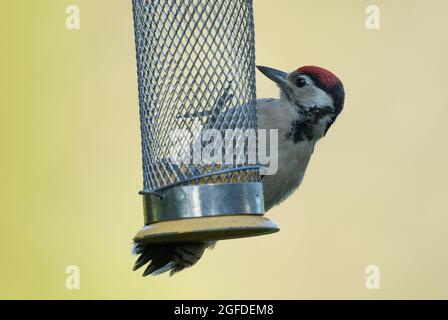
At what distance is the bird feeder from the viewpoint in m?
6.76

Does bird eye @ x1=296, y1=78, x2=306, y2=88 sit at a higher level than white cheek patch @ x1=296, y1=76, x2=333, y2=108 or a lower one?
higher

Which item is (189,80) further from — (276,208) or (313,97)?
(276,208)

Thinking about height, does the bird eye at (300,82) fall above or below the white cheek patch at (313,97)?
above

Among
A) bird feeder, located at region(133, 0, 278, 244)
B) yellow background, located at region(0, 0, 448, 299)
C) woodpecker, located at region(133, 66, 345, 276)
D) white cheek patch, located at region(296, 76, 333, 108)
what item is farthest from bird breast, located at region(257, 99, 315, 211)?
yellow background, located at region(0, 0, 448, 299)

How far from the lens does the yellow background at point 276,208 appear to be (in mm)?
10500

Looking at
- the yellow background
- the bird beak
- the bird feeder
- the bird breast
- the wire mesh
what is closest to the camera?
the bird feeder

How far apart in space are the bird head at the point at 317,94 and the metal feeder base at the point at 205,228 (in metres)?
1.82

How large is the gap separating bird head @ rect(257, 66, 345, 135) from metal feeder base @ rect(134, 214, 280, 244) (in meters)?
1.82

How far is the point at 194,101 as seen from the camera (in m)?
7.17

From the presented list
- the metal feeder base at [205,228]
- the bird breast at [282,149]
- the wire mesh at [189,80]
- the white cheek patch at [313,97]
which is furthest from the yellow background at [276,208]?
the metal feeder base at [205,228]

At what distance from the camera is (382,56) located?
39.3 feet

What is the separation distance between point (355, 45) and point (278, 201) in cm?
342

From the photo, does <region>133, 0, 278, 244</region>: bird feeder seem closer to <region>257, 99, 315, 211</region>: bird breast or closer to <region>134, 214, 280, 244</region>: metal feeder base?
<region>134, 214, 280, 244</region>: metal feeder base

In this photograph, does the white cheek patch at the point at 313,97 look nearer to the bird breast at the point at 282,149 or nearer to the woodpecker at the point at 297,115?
the woodpecker at the point at 297,115
